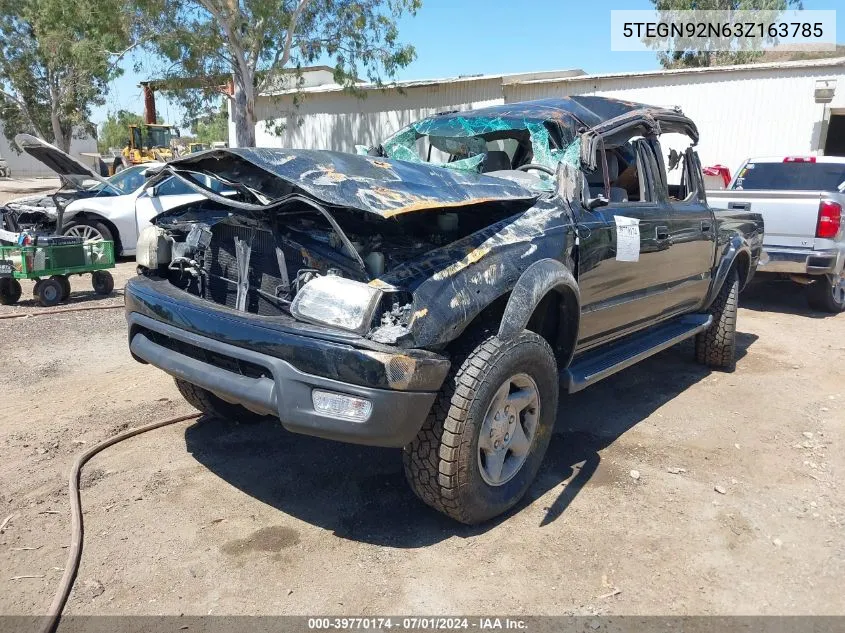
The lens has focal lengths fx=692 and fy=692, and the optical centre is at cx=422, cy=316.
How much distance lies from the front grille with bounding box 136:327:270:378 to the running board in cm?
161

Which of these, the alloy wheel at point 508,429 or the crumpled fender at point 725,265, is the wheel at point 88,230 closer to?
the crumpled fender at point 725,265

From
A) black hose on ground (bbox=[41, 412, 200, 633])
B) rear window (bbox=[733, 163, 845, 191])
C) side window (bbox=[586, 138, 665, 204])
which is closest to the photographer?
black hose on ground (bbox=[41, 412, 200, 633])

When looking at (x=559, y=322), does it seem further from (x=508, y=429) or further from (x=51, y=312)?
(x=51, y=312)

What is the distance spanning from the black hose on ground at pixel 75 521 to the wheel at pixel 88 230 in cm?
667

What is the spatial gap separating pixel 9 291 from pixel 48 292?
48cm

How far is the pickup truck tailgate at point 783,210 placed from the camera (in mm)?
7621

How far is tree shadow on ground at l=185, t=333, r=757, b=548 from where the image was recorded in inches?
126

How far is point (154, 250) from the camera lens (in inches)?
142

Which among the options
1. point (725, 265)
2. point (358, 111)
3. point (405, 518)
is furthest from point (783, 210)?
point (358, 111)

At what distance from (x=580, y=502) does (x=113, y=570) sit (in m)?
2.15

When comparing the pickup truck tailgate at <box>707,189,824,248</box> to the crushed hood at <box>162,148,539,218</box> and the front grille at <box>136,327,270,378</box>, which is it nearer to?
the crushed hood at <box>162,148,539,218</box>

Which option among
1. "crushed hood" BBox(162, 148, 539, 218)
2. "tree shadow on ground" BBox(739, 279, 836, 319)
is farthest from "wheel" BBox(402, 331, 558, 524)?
"tree shadow on ground" BBox(739, 279, 836, 319)

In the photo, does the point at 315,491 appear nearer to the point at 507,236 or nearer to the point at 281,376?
the point at 281,376

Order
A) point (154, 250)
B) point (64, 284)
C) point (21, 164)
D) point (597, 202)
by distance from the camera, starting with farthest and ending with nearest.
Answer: point (21, 164) → point (64, 284) → point (597, 202) → point (154, 250)
